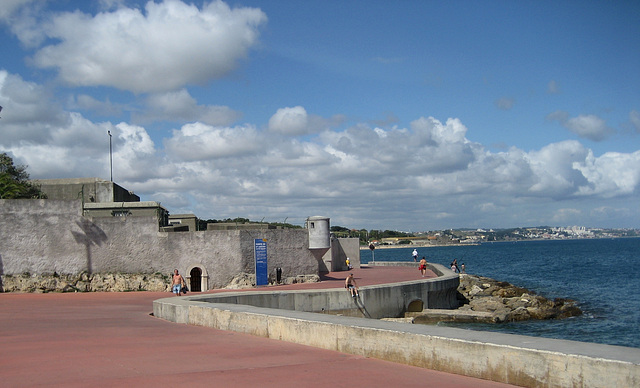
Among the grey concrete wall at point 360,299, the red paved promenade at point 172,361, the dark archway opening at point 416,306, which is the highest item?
the red paved promenade at point 172,361

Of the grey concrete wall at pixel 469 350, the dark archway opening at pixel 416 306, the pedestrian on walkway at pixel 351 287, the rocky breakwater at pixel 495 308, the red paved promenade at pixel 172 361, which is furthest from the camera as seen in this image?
the rocky breakwater at pixel 495 308

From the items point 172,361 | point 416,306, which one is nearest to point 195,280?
point 416,306

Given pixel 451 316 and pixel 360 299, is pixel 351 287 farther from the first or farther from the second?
pixel 451 316

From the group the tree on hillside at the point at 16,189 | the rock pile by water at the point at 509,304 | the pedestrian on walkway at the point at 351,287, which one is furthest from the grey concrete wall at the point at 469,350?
the tree on hillside at the point at 16,189

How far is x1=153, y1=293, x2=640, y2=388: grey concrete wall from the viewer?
20.5ft

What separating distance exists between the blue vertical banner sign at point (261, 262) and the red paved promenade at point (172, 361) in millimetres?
14341

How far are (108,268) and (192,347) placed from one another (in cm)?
1928

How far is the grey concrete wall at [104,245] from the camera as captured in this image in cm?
2678

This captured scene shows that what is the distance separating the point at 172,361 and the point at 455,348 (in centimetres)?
434

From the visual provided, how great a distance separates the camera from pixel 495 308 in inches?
1230

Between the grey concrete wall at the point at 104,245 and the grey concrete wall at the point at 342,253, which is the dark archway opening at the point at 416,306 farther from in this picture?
the grey concrete wall at the point at 342,253

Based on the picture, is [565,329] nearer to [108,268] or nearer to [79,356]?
[108,268]

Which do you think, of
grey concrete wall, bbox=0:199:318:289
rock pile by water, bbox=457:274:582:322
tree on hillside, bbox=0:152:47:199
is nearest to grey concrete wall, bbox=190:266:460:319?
rock pile by water, bbox=457:274:582:322

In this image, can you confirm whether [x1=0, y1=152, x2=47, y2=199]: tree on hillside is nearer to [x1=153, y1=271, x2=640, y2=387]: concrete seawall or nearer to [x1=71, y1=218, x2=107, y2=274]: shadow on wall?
[x1=71, y1=218, x2=107, y2=274]: shadow on wall
